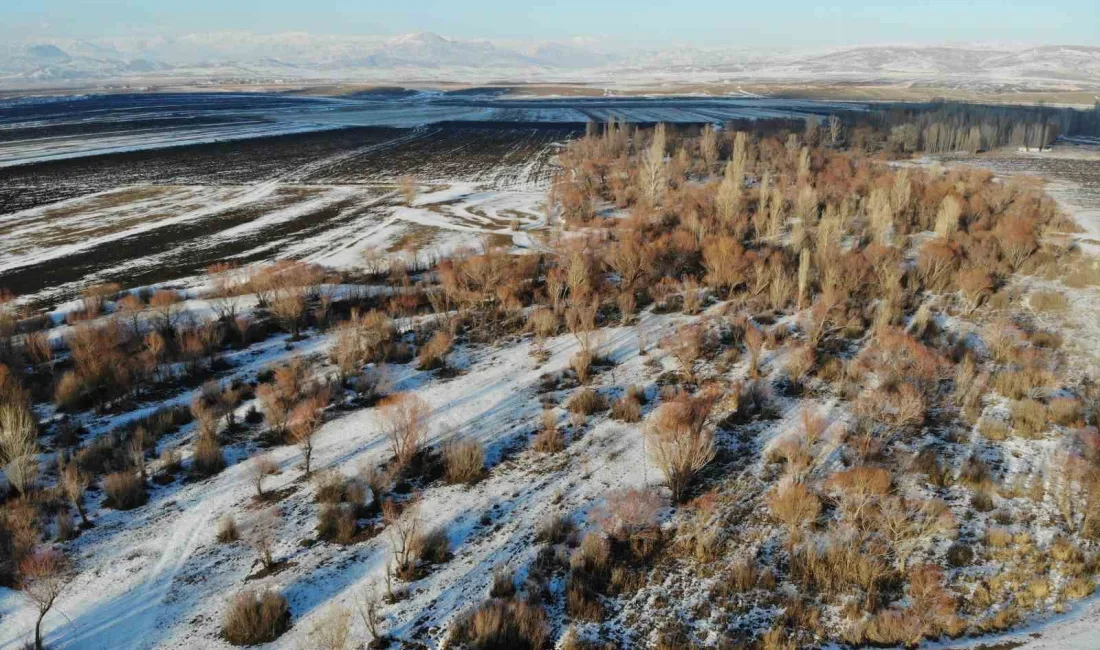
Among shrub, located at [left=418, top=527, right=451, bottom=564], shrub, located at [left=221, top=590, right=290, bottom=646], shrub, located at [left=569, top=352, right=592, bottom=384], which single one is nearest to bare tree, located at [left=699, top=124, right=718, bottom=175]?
shrub, located at [left=569, top=352, right=592, bottom=384]

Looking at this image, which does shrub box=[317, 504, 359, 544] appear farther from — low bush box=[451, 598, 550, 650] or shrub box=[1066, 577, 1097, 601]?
shrub box=[1066, 577, 1097, 601]

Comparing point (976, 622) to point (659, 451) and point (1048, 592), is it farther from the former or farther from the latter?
point (659, 451)

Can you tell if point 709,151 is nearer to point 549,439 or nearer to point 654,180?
point 654,180

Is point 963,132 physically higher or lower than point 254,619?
higher

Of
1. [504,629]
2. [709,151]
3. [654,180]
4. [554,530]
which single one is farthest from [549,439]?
[709,151]

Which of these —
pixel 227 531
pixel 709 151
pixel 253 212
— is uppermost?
pixel 709 151

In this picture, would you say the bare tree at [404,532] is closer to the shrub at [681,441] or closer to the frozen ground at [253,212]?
the shrub at [681,441]

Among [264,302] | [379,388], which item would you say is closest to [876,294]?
[379,388]
